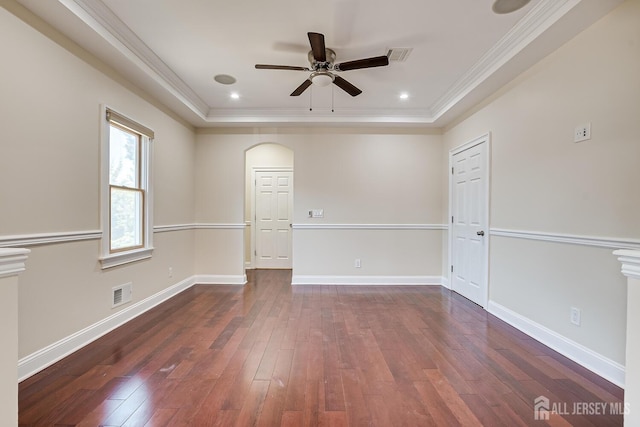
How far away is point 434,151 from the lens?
181 inches

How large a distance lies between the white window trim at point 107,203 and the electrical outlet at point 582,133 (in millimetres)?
4008

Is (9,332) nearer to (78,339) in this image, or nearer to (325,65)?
(78,339)

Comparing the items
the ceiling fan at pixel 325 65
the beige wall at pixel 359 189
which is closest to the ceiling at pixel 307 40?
the ceiling fan at pixel 325 65

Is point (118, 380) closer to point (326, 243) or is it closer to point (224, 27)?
point (224, 27)

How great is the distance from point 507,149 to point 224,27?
301 cm

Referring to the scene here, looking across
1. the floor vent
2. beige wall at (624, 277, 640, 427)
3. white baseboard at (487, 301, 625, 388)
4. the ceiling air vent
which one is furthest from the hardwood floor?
the ceiling air vent

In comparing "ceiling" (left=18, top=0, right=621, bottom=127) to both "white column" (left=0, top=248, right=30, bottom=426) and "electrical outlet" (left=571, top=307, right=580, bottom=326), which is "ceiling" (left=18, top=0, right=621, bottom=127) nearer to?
"white column" (left=0, top=248, right=30, bottom=426)

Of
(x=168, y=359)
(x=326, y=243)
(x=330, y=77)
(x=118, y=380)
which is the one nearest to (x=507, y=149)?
(x=330, y=77)

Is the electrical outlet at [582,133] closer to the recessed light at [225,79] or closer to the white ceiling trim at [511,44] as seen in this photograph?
the white ceiling trim at [511,44]

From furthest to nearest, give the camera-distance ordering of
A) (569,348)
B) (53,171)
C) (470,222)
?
(470,222), (569,348), (53,171)

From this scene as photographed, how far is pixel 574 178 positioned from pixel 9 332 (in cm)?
357

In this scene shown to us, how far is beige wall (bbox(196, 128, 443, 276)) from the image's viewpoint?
457cm

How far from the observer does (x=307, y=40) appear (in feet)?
8.51

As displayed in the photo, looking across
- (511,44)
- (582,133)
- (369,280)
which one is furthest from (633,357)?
(369,280)
